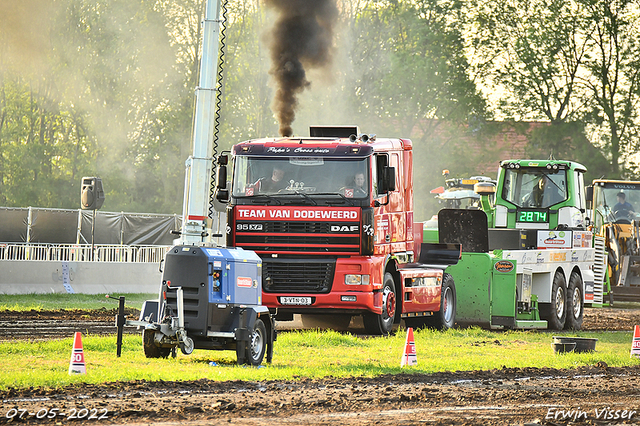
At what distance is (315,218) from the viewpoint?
17.0 m

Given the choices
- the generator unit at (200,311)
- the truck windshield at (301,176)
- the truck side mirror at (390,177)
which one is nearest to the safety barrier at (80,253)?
the truck windshield at (301,176)

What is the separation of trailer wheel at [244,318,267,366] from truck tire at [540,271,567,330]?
9.88m

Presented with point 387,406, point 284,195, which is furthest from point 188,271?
point 284,195

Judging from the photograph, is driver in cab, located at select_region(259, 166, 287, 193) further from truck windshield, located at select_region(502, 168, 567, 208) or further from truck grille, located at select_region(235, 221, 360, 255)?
truck windshield, located at select_region(502, 168, 567, 208)

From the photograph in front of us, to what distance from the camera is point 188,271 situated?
12516 mm

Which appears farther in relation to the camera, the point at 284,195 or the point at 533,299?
the point at 533,299

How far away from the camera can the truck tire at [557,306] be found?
21.3m

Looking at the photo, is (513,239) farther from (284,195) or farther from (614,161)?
(614,161)

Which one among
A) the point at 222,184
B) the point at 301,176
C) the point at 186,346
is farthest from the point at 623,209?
the point at 186,346

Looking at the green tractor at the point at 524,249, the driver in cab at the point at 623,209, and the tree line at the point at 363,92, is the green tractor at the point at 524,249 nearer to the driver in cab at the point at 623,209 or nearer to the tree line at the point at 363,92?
the driver in cab at the point at 623,209

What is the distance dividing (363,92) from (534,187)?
2450 centimetres

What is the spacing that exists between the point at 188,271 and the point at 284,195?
15.8ft

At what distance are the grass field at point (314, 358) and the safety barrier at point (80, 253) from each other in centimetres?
1148

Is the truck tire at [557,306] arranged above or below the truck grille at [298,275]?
below
